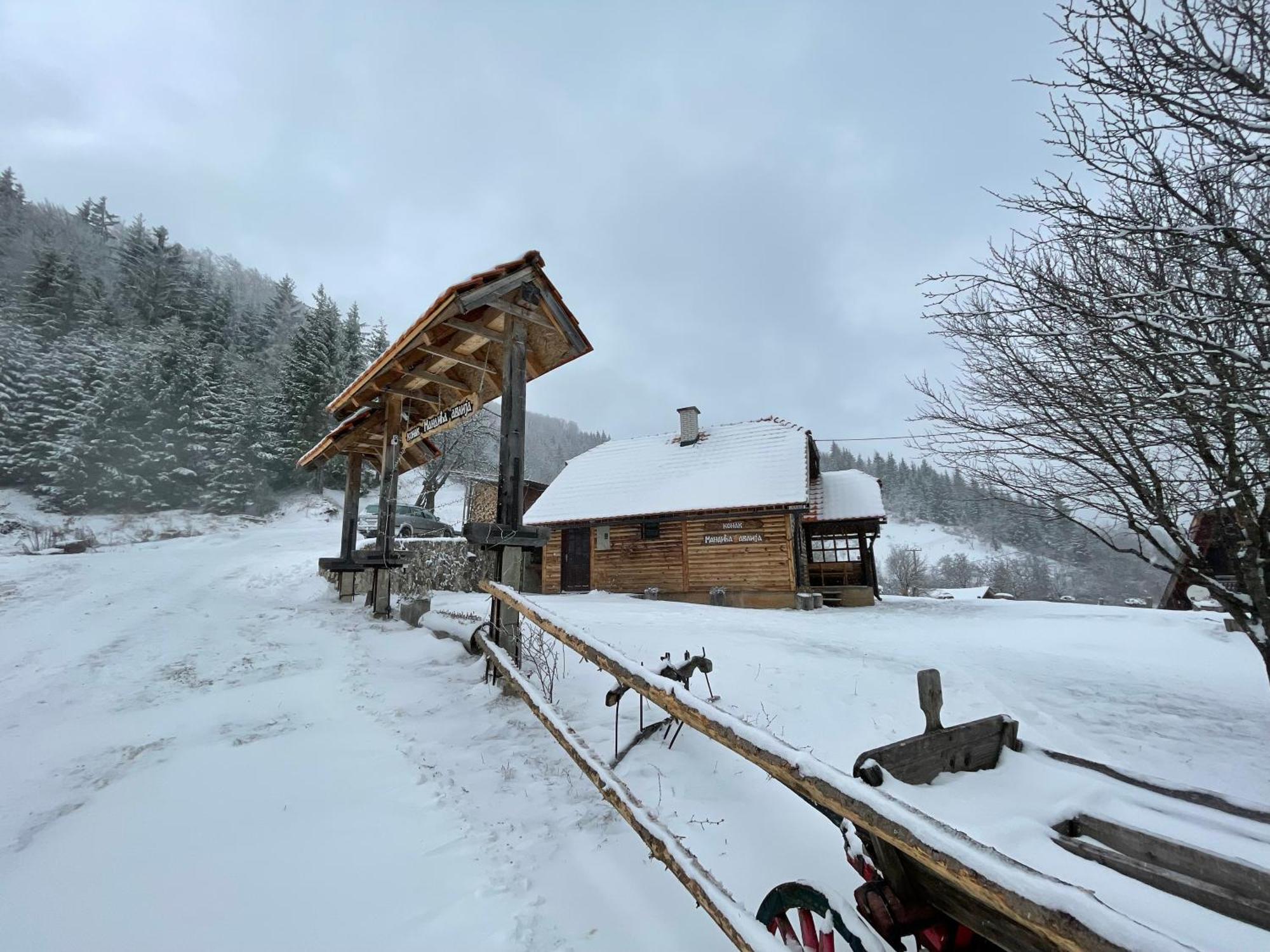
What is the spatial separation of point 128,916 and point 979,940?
10.9ft

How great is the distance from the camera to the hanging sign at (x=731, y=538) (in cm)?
1630

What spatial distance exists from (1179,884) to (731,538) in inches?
567

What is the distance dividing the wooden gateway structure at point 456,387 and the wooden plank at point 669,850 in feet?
8.48

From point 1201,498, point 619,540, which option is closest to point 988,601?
point 619,540

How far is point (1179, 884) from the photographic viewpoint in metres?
2.23

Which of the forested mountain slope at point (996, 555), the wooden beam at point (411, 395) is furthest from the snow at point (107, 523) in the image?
the forested mountain slope at point (996, 555)

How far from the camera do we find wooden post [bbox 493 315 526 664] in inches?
217

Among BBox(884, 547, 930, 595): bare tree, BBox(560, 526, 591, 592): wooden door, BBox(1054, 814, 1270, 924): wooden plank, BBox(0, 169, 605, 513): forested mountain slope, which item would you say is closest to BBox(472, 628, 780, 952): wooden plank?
BBox(1054, 814, 1270, 924): wooden plank

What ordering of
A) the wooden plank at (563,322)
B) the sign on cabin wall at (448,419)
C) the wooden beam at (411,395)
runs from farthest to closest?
the wooden beam at (411,395), the sign on cabin wall at (448,419), the wooden plank at (563,322)

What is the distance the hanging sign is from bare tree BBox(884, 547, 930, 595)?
28949 mm

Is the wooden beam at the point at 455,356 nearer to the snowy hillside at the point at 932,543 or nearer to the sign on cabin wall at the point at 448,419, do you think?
the sign on cabin wall at the point at 448,419

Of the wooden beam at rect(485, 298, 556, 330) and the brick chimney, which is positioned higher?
the brick chimney

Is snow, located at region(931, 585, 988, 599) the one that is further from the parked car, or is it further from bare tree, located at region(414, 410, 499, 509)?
the parked car

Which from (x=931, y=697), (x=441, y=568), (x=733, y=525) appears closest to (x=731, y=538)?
(x=733, y=525)
